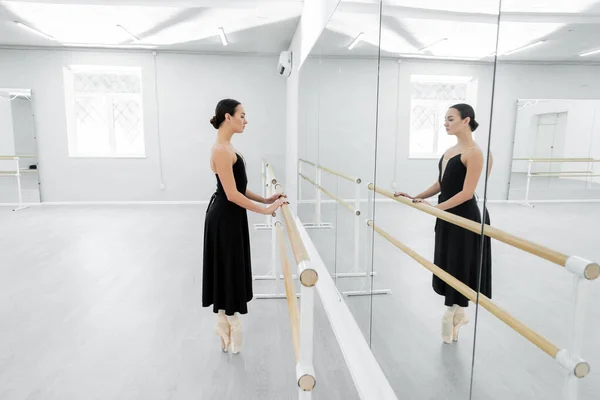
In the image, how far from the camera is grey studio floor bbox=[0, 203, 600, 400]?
2.63 feet

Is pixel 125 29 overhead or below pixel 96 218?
overhead

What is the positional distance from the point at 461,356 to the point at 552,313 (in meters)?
0.47

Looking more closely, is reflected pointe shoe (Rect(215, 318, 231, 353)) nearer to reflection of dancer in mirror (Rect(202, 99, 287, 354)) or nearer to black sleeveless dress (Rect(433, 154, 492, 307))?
reflection of dancer in mirror (Rect(202, 99, 287, 354))

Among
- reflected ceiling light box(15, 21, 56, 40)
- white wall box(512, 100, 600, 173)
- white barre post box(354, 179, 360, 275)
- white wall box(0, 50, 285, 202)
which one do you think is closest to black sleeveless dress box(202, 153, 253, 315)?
white barre post box(354, 179, 360, 275)

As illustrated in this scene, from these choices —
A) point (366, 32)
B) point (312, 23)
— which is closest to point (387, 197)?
point (366, 32)

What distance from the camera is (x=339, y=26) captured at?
292cm

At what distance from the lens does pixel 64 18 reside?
5.61 m

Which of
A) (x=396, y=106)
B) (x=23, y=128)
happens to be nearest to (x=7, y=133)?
(x=23, y=128)

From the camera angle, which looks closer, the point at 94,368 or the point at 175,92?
the point at 94,368

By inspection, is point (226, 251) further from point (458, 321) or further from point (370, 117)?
Result: point (458, 321)

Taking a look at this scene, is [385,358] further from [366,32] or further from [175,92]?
[175,92]

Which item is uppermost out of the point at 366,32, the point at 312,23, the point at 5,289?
the point at 312,23

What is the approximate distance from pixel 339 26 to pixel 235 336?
2.29 meters

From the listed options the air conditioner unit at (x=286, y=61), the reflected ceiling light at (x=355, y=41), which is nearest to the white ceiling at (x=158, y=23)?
the air conditioner unit at (x=286, y=61)
